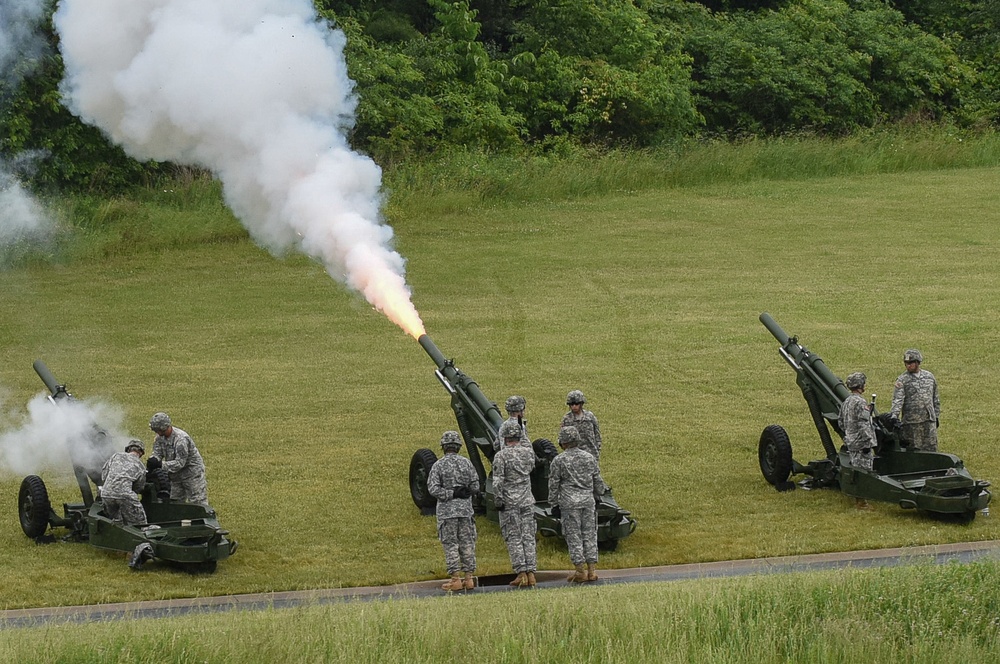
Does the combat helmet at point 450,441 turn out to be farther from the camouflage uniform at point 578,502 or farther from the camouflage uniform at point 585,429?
the camouflage uniform at point 585,429

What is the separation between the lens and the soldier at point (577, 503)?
15.9m

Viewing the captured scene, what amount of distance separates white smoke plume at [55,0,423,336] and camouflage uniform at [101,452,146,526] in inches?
168

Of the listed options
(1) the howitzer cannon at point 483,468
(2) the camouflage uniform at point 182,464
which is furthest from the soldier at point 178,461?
(1) the howitzer cannon at point 483,468

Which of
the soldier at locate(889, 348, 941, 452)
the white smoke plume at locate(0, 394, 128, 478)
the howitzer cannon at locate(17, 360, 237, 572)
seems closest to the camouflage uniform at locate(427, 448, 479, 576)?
the howitzer cannon at locate(17, 360, 237, 572)

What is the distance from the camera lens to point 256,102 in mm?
20891

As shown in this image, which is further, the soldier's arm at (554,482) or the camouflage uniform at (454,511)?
the soldier's arm at (554,482)

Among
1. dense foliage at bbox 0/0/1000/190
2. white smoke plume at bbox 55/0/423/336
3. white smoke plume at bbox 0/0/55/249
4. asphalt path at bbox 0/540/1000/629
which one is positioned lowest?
asphalt path at bbox 0/540/1000/629

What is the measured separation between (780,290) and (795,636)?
22.0m

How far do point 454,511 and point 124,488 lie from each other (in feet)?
12.4

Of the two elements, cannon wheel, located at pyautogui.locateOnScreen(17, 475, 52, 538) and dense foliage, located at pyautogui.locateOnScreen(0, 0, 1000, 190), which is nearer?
cannon wheel, located at pyautogui.locateOnScreen(17, 475, 52, 538)

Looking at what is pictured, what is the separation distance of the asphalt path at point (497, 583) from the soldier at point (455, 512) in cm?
26

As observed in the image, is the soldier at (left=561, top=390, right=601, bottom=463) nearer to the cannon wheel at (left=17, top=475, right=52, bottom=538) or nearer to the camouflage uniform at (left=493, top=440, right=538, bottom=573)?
the camouflage uniform at (left=493, top=440, right=538, bottom=573)

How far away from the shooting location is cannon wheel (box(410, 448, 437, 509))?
19438 mm

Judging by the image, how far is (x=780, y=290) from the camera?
3356 cm
